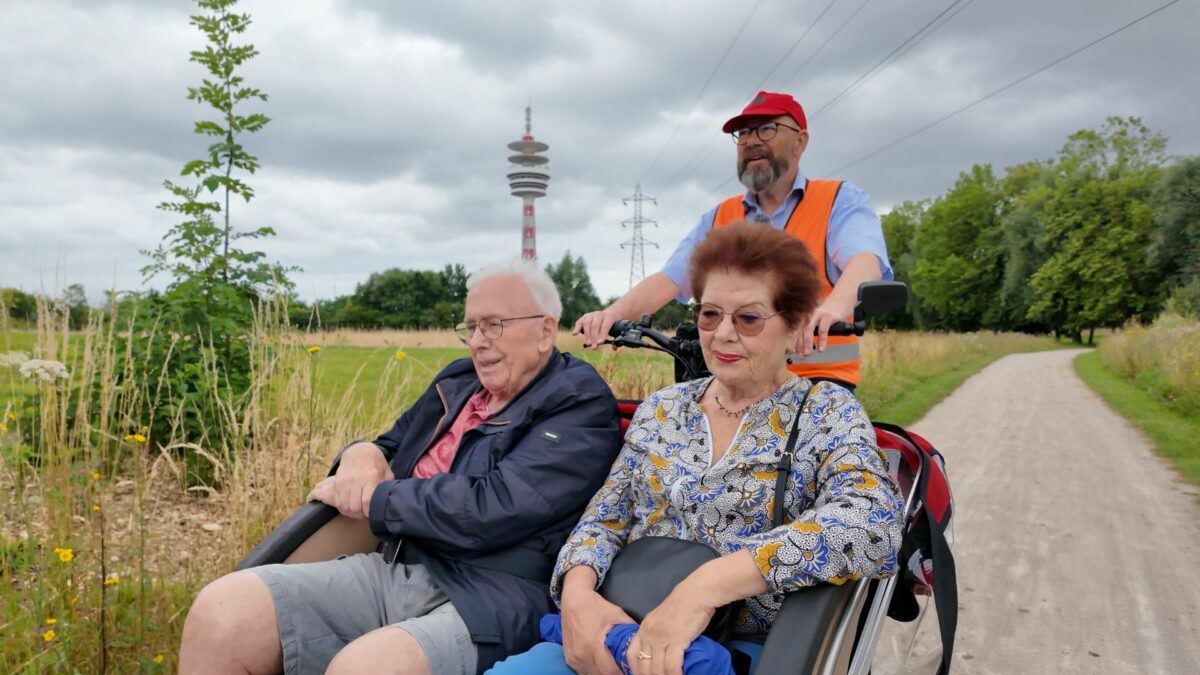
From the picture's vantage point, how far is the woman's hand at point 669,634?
1.61m

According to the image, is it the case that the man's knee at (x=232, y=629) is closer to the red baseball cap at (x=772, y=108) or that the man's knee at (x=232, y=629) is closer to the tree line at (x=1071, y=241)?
the red baseball cap at (x=772, y=108)

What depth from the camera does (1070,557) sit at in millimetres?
4270

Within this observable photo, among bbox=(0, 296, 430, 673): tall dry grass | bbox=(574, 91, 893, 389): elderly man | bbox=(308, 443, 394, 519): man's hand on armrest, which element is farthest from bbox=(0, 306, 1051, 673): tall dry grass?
bbox=(574, 91, 893, 389): elderly man

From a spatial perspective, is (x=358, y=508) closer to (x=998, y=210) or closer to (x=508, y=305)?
(x=508, y=305)

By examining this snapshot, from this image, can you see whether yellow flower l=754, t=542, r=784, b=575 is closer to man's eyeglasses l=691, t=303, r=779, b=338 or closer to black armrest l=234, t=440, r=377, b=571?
man's eyeglasses l=691, t=303, r=779, b=338

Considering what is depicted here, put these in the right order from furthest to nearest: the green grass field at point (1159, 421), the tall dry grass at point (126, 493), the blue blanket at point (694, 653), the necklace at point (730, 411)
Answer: the green grass field at point (1159, 421)
the tall dry grass at point (126, 493)
the necklace at point (730, 411)
the blue blanket at point (694, 653)

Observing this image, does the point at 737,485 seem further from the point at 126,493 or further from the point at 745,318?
the point at 126,493

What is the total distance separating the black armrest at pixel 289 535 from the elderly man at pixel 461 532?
4cm

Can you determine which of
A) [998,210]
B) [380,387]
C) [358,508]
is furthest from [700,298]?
[998,210]

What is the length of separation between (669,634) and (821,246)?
5.39 ft

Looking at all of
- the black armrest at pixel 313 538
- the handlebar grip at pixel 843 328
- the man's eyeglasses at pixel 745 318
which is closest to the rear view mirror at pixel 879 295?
the handlebar grip at pixel 843 328

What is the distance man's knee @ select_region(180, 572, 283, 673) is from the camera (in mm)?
1917

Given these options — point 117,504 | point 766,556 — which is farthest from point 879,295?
point 117,504

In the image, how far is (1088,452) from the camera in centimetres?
741
